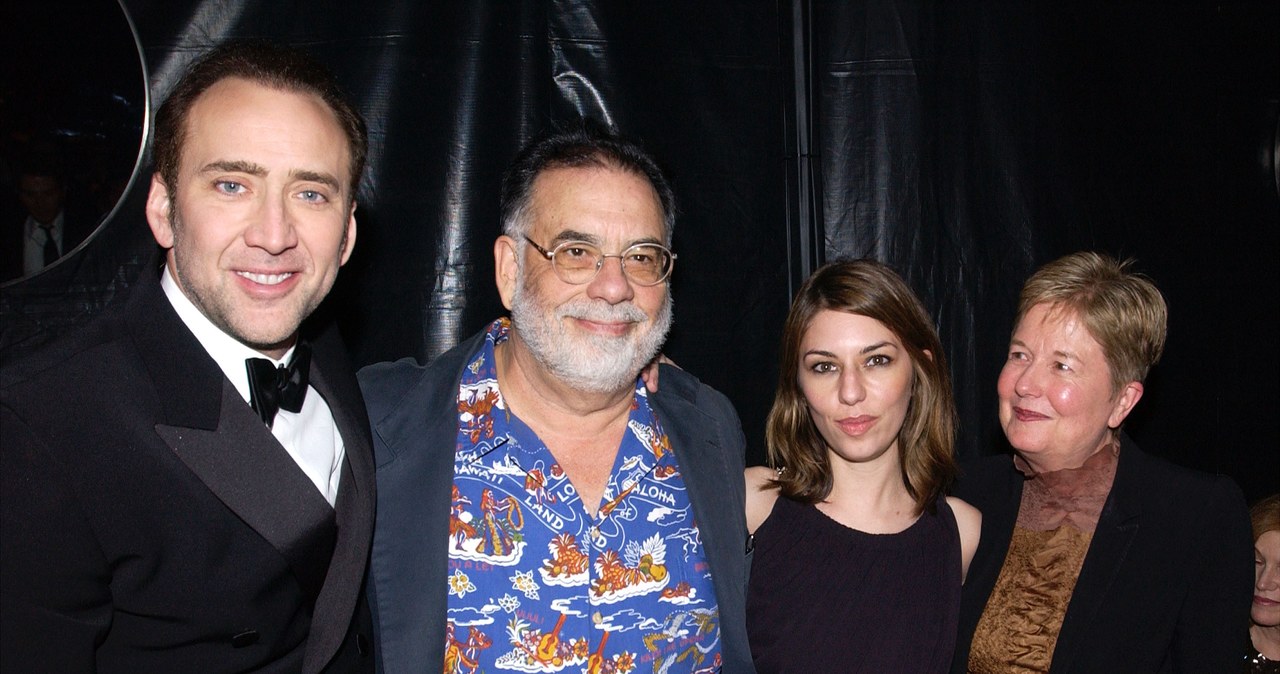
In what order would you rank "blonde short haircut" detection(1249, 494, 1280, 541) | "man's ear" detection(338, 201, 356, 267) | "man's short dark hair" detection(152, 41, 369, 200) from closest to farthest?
"man's short dark hair" detection(152, 41, 369, 200)
"man's ear" detection(338, 201, 356, 267)
"blonde short haircut" detection(1249, 494, 1280, 541)

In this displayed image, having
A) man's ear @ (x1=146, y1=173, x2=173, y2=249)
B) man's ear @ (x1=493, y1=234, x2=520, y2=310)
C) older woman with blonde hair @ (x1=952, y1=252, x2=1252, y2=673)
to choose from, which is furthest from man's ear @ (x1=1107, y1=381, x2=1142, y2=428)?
man's ear @ (x1=146, y1=173, x2=173, y2=249)

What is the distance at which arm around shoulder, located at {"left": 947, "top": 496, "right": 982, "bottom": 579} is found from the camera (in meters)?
2.51

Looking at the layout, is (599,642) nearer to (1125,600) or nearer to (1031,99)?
(1125,600)

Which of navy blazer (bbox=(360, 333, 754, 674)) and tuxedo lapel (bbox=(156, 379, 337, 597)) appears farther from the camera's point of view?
navy blazer (bbox=(360, 333, 754, 674))

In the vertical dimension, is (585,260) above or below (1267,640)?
above

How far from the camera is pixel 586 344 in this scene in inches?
87.6

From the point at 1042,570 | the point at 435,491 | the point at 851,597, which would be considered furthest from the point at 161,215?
the point at 1042,570

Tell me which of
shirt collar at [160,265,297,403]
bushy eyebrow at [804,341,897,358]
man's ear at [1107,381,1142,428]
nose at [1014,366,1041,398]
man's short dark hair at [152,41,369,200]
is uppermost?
man's short dark hair at [152,41,369,200]

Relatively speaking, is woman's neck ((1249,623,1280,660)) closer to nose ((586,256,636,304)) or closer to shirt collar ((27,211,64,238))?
nose ((586,256,636,304))

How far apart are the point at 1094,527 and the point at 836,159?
1.43 metres

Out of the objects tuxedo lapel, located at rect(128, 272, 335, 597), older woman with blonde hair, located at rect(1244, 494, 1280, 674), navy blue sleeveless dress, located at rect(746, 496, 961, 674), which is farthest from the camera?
older woman with blonde hair, located at rect(1244, 494, 1280, 674)

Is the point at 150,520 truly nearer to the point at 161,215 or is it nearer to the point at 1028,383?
the point at 161,215

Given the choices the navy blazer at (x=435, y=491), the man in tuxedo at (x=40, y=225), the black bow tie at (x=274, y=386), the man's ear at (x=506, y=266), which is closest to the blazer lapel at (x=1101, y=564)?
the navy blazer at (x=435, y=491)

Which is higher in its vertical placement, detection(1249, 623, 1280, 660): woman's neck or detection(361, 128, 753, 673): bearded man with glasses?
detection(361, 128, 753, 673): bearded man with glasses
